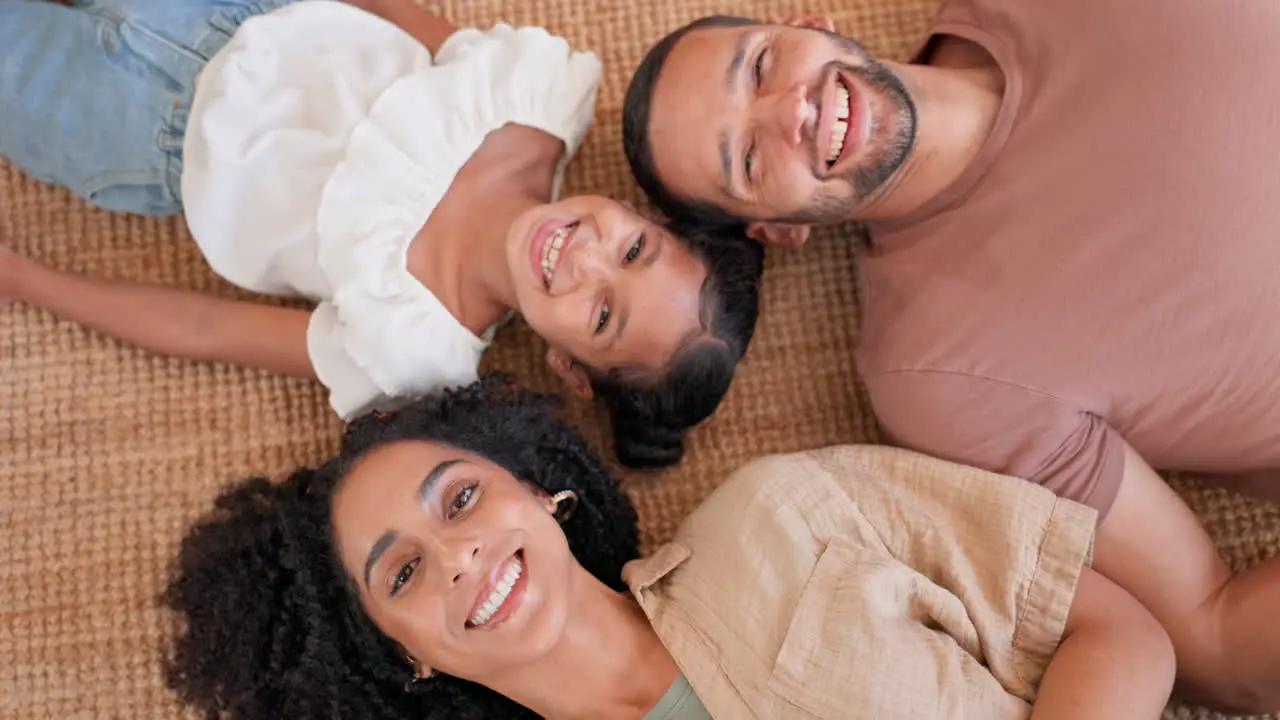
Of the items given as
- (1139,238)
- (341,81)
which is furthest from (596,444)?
(1139,238)

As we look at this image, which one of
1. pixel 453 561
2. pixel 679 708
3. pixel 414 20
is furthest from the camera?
pixel 414 20

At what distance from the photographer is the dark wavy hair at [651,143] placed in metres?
1.05

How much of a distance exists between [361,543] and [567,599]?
0.19m

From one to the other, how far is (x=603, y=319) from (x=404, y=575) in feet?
1.03

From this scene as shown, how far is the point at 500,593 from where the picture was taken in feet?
3.01

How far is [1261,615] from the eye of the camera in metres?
0.98

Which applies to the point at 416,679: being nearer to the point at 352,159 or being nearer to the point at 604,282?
the point at 604,282

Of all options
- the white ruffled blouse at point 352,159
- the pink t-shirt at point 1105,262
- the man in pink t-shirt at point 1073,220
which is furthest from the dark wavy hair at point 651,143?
the pink t-shirt at point 1105,262

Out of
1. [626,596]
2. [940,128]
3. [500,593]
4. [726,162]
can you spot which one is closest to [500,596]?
[500,593]

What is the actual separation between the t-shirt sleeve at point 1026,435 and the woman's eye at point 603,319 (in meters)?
0.32

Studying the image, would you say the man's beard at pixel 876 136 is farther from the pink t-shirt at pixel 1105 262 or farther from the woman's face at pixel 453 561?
the woman's face at pixel 453 561

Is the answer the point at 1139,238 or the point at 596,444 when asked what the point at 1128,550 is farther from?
the point at 596,444

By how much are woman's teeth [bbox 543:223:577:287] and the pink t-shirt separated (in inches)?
13.6

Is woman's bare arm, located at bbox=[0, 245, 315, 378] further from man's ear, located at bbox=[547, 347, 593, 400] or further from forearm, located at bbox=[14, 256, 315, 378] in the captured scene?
man's ear, located at bbox=[547, 347, 593, 400]
